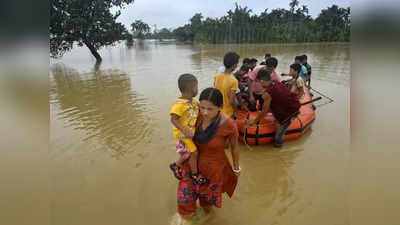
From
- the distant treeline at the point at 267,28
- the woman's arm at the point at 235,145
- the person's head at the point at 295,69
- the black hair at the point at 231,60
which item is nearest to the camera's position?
the woman's arm at the point at 235,145

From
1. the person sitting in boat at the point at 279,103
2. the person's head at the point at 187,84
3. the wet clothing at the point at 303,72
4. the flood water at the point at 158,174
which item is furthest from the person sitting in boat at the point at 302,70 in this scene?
the person's head at the point at 187,84

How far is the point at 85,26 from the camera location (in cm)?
1858

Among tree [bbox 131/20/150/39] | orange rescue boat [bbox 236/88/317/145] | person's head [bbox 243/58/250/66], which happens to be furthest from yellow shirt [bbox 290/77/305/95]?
tree [bbox 131/20/150/39]

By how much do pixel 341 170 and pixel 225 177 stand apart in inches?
90.4

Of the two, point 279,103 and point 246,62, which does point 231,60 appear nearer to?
point 279,103

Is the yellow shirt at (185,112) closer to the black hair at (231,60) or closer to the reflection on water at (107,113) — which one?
the black hair at (231,60)

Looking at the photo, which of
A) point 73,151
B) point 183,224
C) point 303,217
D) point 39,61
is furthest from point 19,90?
point 303,217

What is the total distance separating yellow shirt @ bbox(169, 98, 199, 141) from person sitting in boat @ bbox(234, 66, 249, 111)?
2.49 meters

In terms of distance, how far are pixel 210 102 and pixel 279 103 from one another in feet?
7.93

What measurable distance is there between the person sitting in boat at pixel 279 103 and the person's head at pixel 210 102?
2000 mm

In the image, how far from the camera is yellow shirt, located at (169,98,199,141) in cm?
215

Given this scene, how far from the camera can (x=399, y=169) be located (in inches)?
80.4

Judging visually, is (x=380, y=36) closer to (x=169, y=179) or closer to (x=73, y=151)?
(x=169, y=179)

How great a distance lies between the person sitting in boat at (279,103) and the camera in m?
3.85
